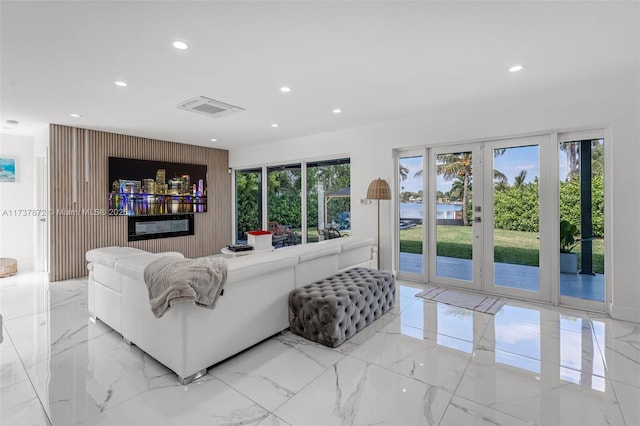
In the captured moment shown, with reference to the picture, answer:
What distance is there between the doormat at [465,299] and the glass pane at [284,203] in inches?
122

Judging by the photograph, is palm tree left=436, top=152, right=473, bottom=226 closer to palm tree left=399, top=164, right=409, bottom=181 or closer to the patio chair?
palm tree left=399, top=164, right=409, bottom=181

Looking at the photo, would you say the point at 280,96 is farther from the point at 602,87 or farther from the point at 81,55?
the point at 602,87

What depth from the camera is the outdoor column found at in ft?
12.0

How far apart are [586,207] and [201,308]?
174 inches

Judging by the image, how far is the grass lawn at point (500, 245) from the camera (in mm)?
3762

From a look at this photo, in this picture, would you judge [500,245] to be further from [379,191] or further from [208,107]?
[208,107]

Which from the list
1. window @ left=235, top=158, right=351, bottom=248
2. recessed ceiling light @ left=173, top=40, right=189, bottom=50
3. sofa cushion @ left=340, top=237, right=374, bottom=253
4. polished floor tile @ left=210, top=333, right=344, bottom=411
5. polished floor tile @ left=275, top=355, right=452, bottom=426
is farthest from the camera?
window @ left=235, top=158, right=351, bottom=248

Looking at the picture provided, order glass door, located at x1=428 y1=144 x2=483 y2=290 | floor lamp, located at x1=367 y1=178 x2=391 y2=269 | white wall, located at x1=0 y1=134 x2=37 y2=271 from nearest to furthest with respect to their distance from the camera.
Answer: glass door, located at x1=428 y1=144 x2=483 y2=290 < floor lamp, located at x1=367 y1=178 x2=391 y2=269 < white wall, located at x1=0 y1=134 x2=37 y2=271

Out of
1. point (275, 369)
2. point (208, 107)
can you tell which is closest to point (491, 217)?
point (275, 369)

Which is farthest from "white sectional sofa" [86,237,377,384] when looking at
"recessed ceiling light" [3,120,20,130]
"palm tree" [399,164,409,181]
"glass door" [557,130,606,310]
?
"recessed ceiling light" [3,120,20,130]

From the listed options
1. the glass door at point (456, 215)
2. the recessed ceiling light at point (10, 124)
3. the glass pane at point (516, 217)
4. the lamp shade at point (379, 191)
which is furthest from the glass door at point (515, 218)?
the recessed ceiling light at point (10, 124)

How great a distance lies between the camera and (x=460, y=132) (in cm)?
433

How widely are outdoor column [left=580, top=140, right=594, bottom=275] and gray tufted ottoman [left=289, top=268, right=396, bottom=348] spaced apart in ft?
8.42

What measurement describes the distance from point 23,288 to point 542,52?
23.6ft
